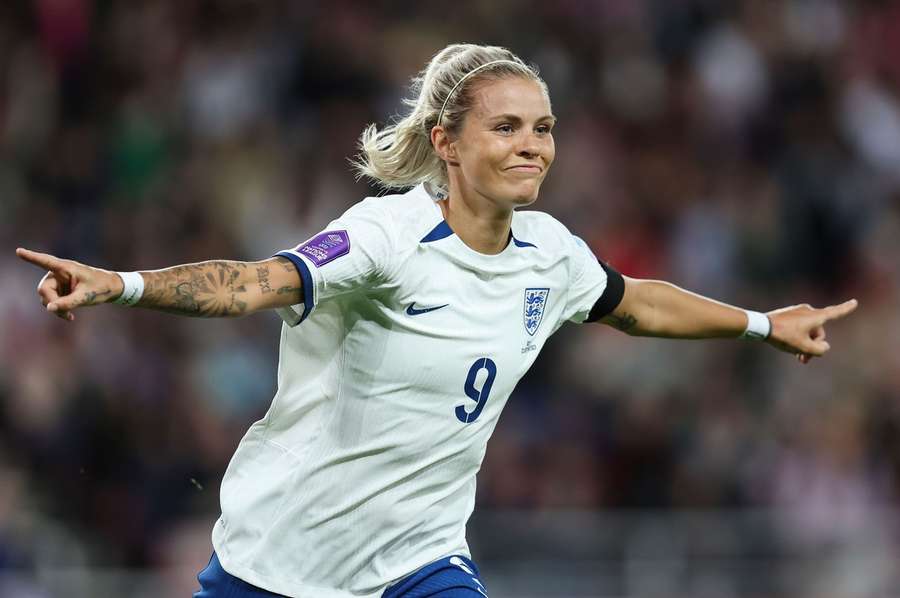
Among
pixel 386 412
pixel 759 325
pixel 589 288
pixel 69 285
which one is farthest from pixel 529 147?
pixel 69 285

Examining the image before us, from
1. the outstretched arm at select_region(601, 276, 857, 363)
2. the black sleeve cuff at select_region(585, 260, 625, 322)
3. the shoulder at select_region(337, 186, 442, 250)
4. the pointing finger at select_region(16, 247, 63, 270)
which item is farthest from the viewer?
the outstretched arm at select_region(601, 276, 857, 363)

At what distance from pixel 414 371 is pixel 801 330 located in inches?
63.0

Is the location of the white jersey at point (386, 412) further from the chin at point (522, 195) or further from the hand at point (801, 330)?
the hand at point (801, 330)

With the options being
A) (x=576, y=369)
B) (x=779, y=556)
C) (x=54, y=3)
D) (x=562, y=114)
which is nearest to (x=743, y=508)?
(x=779, y=556)

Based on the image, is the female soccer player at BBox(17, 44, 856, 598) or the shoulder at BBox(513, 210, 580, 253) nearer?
the female soccer player at BBox(17, 44, 856, 598)

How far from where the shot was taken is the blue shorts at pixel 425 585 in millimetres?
4773

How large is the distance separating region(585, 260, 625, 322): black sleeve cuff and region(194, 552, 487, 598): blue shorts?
974 mm

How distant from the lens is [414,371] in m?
4.63

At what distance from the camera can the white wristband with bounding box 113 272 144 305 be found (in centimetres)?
389

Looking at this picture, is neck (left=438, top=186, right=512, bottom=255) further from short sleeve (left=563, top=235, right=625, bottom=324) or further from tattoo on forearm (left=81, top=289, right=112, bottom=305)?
tattoo on forearm (left=81, top=289, right=112, bottom=305)

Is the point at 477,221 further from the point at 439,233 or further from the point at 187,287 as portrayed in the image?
the point at 187,287

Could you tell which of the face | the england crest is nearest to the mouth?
the face

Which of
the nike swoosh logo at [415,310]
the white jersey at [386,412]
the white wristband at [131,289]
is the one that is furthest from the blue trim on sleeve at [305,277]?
the white wristband at [131,289]

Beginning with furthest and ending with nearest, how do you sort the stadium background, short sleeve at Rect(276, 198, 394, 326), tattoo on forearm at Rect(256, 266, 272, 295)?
1. the stadium background
2. short sleeve at Rect(276, 198, 394, 326)
3. tattoo on forearm at Rect(256, 266, 272, 295)
